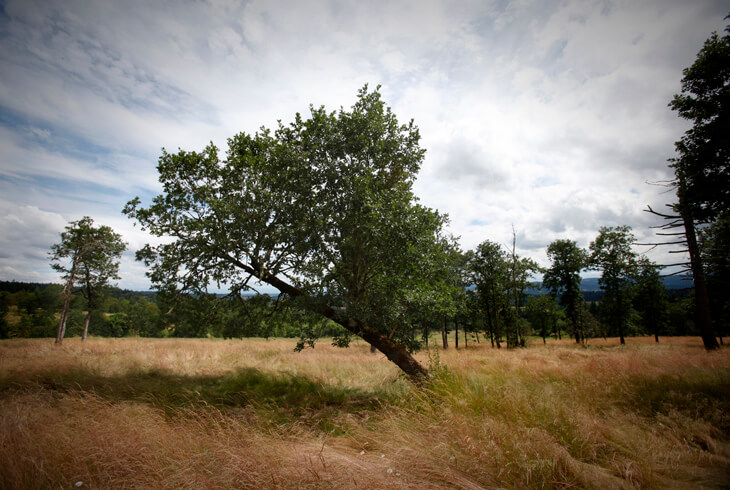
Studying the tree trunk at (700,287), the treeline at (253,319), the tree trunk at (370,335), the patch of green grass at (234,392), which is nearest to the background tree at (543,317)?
the treeline at (253,319)

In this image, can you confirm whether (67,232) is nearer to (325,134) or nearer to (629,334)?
(325,134)

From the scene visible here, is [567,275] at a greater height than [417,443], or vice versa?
[567,275]

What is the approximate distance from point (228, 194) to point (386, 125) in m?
5.72

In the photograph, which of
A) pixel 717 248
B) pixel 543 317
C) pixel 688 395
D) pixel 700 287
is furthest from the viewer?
pixel 543 317


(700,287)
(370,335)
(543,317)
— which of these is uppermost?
(700,287)

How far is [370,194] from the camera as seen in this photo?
25.1 feet

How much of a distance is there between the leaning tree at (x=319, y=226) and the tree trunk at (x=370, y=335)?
4 centimetres

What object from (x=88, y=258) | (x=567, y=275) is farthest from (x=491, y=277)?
(x=88, y=258)

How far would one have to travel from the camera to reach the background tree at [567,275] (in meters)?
29.9

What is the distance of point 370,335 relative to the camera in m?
8.72

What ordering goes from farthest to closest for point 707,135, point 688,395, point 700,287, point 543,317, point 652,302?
1. point 543,317
2. point 652,302
3. point 700,287
4. point 707,135
5. point 688,395

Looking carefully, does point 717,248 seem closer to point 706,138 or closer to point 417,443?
point 706,138

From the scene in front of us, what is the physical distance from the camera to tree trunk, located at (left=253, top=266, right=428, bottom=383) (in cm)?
832

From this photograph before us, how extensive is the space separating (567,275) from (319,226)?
1318 inches
